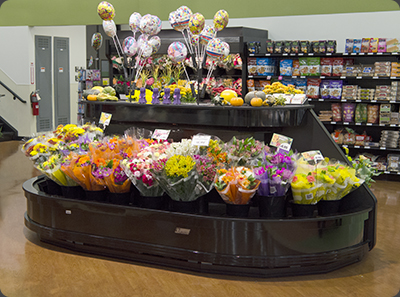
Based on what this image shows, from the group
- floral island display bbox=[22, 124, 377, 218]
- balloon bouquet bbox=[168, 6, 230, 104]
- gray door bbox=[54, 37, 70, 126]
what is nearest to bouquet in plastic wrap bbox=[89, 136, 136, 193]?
floral island display bbox=[22, 124, 377, 218]

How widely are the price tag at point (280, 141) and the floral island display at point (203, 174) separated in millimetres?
69

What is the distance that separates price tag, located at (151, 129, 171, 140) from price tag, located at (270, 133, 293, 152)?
1.03 meters

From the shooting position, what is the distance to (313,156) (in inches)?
156

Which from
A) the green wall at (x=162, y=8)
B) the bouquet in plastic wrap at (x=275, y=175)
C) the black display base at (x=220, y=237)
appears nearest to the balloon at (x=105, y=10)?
the green wall at (x=162, y=8)

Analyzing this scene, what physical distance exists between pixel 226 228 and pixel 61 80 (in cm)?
1021

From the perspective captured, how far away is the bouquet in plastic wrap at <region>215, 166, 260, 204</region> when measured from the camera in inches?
134

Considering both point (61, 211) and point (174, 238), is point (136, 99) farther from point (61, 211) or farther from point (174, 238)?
point (174, 238)

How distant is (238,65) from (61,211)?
499 cm

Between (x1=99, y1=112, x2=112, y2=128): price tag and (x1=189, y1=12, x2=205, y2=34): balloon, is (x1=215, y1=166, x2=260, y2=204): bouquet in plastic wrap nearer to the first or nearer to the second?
(x1=189, y1=12, x2=205, y2=34): balloon

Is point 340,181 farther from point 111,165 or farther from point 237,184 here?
point 111,165

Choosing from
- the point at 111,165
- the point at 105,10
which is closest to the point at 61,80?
the point at 105,10

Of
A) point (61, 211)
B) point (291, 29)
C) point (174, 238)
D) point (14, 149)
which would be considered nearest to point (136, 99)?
point (61, 211)

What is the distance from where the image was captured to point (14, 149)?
9812mm

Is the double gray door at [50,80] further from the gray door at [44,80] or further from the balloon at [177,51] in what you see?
the balloon at [177,51]
